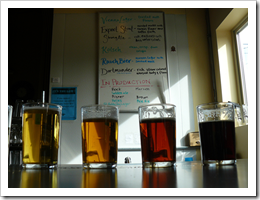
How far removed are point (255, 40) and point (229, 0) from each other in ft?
0.64

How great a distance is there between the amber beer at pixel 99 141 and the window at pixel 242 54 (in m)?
2.35

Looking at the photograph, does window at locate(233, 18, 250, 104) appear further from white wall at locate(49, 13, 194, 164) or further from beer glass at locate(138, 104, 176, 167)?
beer glass at locate(138, 104, 176, 167)

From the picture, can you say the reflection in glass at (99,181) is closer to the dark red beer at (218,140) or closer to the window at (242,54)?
the dark red beer at (218,140)

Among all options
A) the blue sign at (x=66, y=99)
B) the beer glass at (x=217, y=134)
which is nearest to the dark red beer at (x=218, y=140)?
the beer glass at (x=217, y=134)

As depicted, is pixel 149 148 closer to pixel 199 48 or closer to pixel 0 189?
pixel 0 189

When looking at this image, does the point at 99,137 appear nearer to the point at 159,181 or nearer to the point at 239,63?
the point at 159,181

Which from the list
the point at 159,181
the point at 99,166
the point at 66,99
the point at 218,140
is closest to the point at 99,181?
the point at 159,181

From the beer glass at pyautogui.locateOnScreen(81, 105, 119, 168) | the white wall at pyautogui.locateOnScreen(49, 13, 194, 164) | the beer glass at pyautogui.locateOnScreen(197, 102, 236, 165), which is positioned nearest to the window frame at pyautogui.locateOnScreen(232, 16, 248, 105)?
the white wall at pyautogui.locateOnScreen(49, 13, 194, 164)

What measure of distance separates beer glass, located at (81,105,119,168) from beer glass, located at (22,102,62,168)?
0.07 meters

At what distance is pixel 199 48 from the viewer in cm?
280

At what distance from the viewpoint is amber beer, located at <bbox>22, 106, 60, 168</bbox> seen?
474mm

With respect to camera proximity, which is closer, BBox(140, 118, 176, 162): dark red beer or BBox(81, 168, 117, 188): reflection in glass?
BBox(81, 168, 117, 188): reflection in glass

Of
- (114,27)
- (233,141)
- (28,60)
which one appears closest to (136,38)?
(114,27)

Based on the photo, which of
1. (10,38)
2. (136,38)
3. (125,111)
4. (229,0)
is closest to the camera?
(229,0)
